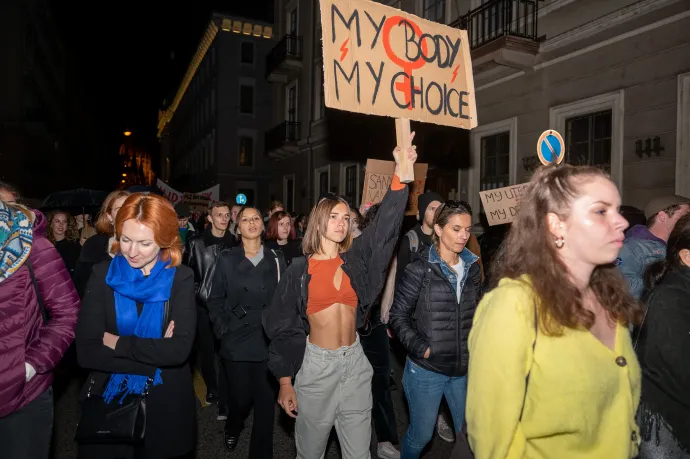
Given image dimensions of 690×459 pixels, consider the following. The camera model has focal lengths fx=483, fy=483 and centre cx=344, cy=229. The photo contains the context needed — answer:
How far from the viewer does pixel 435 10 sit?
43.5ft

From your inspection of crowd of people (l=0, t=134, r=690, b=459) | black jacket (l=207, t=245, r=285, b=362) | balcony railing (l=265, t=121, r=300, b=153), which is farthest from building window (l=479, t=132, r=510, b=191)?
balcony railing (l=265, t=121, r=300, b=153)

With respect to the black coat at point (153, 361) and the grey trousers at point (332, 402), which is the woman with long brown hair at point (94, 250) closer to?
the black coat at point (153, 361)

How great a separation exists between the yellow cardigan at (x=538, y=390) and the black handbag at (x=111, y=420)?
1.72 metres

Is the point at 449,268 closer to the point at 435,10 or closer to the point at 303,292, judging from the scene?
the point at 303,292

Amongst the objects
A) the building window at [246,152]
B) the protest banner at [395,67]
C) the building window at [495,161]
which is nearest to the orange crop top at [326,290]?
the protest banner at [395,67]

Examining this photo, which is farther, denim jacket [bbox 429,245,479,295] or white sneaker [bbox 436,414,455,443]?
white sneaker [bbox 436,414,455,443]

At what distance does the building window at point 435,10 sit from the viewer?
12828 millimetres

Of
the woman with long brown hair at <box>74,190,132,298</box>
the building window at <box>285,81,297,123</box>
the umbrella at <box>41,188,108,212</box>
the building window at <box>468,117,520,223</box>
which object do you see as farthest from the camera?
the building window at <box>285,81,297,123</box>

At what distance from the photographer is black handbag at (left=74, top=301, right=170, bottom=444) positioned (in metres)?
2.44

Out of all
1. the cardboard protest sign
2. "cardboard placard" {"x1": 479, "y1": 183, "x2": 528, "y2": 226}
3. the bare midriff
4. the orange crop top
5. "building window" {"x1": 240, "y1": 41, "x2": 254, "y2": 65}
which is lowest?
the bare midriff

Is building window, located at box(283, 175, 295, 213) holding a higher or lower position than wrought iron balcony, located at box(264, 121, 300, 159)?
lower

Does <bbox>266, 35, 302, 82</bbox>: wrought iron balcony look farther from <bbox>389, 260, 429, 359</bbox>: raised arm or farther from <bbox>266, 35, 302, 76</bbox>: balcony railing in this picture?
<bbox>389, 260, 429, 359</bbox>: raised arm

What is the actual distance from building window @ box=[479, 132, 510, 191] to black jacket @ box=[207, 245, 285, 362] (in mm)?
8117

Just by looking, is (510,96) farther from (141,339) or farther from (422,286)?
(141,339)
